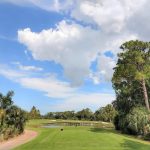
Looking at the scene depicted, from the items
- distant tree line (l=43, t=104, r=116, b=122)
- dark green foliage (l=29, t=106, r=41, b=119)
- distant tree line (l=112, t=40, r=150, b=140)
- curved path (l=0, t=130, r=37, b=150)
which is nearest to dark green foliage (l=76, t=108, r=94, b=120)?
distant tree line (l=43, t=104, r=116, b=122)

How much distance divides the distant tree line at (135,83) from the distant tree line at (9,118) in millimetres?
14725

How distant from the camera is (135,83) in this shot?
56188mm

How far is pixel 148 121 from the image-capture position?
50.7 m

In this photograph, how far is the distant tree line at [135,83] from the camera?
168 ft

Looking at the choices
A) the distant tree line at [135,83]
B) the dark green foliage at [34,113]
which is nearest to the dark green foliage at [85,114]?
the dark green foliage at [34,113]

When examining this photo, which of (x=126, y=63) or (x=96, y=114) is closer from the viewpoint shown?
(x=126, y=63)

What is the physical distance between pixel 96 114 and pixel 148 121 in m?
90.4

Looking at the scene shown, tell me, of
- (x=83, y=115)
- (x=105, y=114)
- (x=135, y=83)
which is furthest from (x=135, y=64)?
(x=83, y=115)

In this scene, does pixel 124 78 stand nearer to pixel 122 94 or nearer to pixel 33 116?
pixel 122 94

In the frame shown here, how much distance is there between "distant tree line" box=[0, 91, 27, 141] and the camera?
145 ft

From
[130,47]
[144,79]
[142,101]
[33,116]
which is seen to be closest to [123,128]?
[142,101]

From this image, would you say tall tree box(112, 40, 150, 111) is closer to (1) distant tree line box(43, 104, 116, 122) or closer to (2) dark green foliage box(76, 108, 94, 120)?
(1) distant tree line box(43, 104, 116, 122)

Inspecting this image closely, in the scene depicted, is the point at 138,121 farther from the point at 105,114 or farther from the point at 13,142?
the point at 105,114

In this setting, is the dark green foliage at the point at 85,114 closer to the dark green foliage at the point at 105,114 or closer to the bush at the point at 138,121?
the dark green foliage at the point at 105,114
